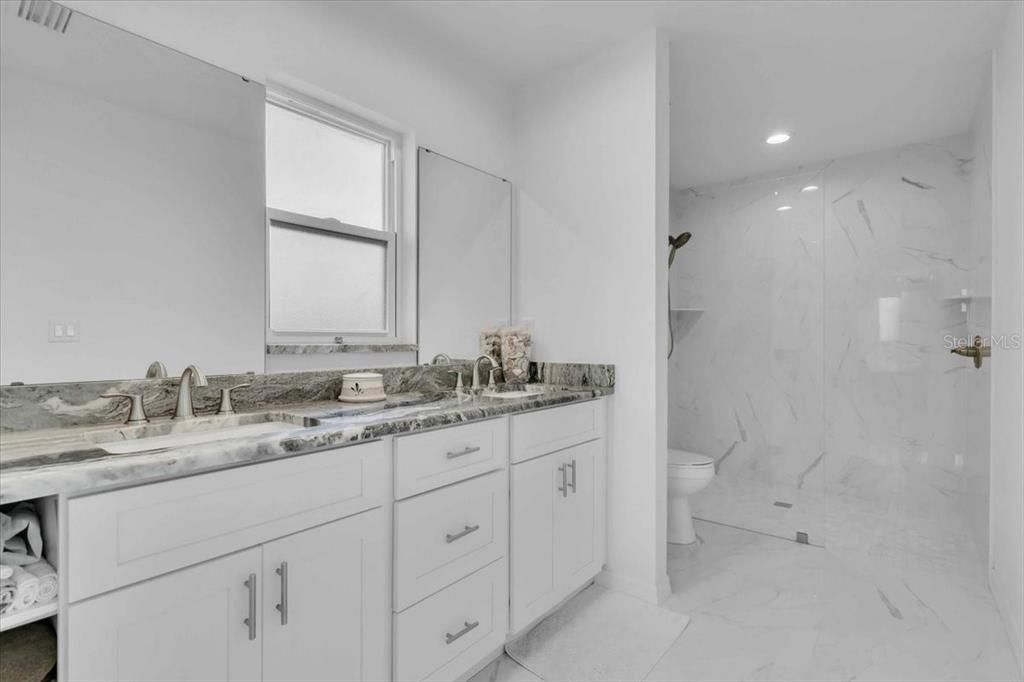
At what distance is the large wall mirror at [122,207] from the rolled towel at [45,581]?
2.07 ft

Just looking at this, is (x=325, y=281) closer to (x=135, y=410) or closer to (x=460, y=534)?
(x=135, y=410)

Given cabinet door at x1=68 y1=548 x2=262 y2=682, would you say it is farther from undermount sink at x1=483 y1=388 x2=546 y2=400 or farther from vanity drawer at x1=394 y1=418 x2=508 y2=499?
undermount sink at x1=483 y1=388 x2=546 y2=400

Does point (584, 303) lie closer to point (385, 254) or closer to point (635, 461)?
point (635, 461)

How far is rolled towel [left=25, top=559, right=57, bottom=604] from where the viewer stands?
0.83m

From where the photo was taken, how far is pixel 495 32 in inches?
86.7

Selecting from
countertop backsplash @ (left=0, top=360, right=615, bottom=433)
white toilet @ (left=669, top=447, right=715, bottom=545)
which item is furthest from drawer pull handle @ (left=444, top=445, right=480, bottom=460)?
white toilet @ (left=669, top=447, right=715, bottom=545)

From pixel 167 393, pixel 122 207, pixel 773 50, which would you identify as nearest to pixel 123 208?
pixel 122 207

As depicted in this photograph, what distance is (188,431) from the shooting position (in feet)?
4.48

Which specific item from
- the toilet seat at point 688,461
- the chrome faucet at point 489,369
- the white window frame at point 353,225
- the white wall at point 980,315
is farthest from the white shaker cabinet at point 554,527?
the white wall at point 980,315

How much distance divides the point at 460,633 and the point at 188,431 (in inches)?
38.4

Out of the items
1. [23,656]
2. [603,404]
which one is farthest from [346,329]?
[23,656]

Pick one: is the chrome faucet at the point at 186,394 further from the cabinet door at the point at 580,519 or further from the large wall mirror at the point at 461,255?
the cabinet door at the point at 580,519

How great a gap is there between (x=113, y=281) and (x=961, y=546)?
156 inches

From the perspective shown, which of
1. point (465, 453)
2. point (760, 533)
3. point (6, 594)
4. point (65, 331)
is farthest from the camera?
point (760, 533)
